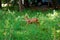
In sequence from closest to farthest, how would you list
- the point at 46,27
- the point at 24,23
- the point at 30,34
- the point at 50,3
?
the point at 30,34
the point at 46,27
the point at 24,23
the point at 50,3

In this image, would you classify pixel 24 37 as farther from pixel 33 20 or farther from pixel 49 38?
pixel 33 20

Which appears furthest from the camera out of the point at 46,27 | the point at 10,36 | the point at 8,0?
the point at 8,0

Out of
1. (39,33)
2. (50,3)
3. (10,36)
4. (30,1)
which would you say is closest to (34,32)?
(39,33)

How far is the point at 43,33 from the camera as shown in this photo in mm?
6301

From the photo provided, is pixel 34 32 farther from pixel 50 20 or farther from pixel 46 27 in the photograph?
pixel 50 20

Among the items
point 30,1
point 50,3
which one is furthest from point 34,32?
point 30,1

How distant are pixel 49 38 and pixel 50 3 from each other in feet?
38.6

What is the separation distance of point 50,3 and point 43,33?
1114 centimetres

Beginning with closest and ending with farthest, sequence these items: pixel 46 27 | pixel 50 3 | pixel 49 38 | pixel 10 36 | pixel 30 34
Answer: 1. pixel 10 36
2. pixel 49 38
3. pixel 30 34
4. pixel 46 27
5. pixel 50 3

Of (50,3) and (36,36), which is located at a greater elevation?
(36,36)

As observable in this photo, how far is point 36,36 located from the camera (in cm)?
589

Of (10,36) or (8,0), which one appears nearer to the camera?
(10,36)

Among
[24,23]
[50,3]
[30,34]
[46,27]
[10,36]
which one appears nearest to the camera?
[10,36]

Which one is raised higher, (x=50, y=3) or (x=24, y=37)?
(x=24, y=37)
